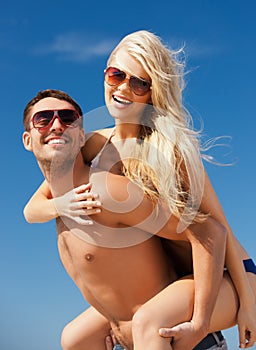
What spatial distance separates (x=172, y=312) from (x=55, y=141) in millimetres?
1371

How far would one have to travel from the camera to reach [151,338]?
3676mm

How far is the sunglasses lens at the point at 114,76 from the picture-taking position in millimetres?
4391

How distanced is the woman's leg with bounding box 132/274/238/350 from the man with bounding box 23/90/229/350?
13cm

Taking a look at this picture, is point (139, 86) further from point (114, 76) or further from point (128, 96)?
point (114, 76)

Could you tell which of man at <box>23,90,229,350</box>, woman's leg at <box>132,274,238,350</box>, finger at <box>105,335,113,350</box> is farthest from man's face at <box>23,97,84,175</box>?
finger at <box>105,335,113,350</box>

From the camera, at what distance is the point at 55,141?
409cm

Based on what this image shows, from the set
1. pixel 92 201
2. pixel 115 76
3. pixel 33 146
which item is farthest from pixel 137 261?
pixel 115 76

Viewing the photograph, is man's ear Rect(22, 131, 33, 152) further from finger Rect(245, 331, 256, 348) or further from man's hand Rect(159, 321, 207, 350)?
finger Rect(245, 331, 256, 348)

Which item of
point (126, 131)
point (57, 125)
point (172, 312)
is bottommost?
point (172, 312)

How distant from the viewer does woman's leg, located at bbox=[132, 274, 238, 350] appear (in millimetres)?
3689

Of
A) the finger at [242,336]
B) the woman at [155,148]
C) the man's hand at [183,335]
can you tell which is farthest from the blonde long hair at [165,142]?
the finger at [242,336]

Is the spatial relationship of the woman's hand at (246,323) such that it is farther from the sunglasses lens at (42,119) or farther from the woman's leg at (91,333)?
the sunglasses lens at (42,119)

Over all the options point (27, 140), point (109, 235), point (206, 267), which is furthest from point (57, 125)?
point (206, 267)

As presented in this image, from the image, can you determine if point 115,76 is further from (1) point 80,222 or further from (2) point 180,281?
(2) point 180,281
